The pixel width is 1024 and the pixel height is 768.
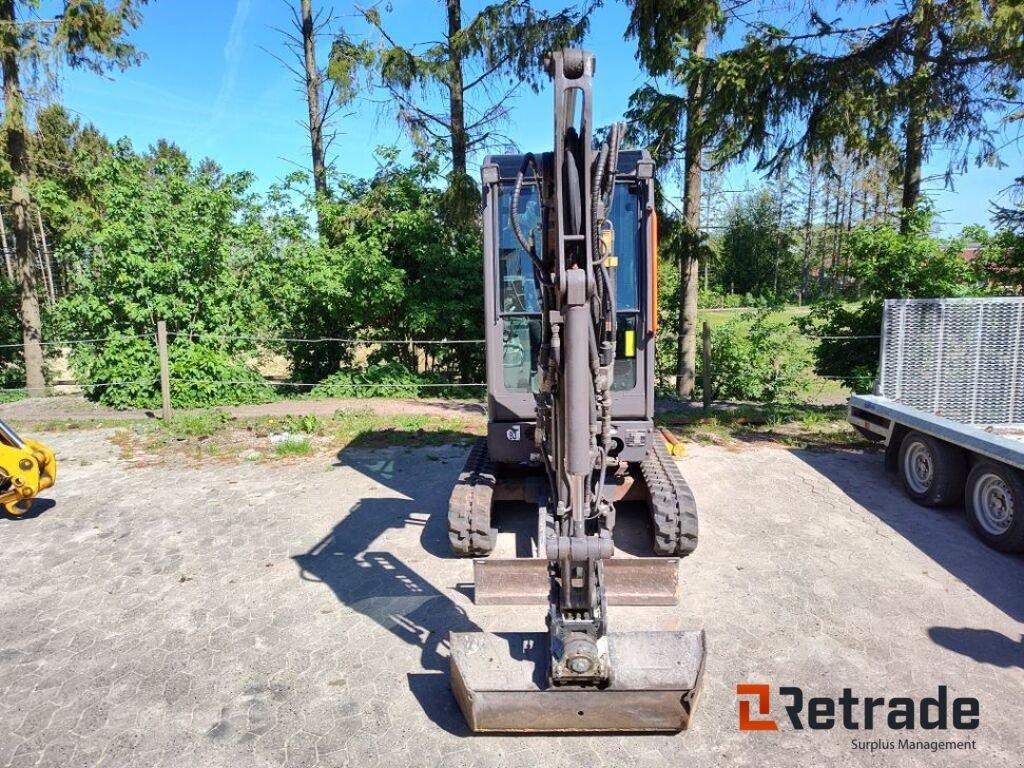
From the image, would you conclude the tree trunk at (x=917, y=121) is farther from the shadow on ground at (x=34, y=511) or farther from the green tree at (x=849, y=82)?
the shadow on ground at (x=34, y=511)

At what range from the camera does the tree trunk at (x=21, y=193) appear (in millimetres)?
12328

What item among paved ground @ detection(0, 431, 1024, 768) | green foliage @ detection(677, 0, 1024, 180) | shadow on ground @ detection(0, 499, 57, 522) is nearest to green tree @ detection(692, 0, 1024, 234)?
green foliage @ detection(677, 0, 1024, 180)

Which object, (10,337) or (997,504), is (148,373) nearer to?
(10,337)

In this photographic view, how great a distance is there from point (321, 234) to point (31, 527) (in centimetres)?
886

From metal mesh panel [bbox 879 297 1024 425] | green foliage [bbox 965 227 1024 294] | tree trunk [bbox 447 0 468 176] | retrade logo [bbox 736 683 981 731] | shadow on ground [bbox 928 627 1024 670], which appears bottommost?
retrade logo [bbox 736 683 981 731]

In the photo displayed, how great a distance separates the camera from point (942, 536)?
5535 mm

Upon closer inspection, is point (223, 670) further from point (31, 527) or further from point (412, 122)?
point (412, 122)

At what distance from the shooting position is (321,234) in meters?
13.8

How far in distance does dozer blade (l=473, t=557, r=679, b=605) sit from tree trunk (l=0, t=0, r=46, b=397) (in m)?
13.3

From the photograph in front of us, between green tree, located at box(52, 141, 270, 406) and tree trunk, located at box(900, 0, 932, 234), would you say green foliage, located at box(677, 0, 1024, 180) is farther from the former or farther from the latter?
green tree, located at box(52, 141, 270, 406)

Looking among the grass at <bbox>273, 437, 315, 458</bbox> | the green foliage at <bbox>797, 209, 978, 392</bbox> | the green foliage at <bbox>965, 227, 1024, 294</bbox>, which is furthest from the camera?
the green foliage at <bbox>797, 209, 978, 392</bbox>

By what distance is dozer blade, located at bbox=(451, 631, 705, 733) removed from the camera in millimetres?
3102

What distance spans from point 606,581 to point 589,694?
139 centimetres

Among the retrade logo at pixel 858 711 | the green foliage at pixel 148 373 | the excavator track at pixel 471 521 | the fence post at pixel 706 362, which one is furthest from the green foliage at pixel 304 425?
the retrade logo at pixel 858 711
